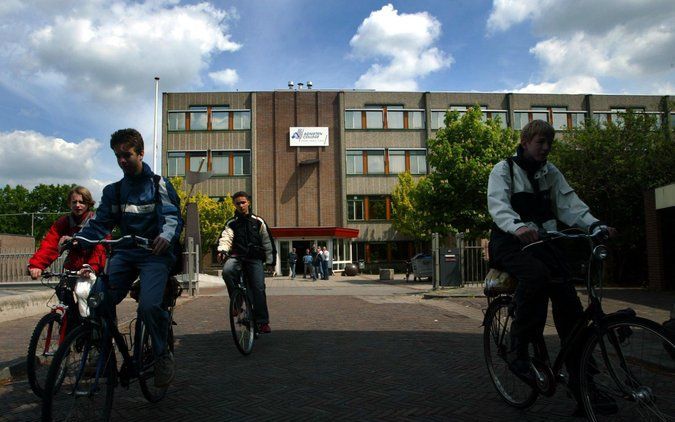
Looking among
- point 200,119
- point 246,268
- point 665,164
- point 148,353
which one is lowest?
point 148,353

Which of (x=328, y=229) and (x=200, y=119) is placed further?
(x=200, y=119)

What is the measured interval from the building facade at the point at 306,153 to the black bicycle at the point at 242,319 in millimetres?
34261

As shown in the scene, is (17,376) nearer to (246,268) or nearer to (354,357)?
(246,268)

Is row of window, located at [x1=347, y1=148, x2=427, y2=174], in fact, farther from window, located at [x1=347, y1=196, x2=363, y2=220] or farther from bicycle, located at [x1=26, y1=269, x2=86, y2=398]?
bicycle, located at [x1=26, y1=269, x2=86, y2=398]

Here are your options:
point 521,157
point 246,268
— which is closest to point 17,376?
point 246,268

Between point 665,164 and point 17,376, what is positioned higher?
point 665,164

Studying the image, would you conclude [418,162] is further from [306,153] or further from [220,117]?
[220,117]

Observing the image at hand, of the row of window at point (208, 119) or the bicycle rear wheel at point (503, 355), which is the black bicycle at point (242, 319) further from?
the row of window at point (208, 119)

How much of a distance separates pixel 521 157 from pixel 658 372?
59.1 inches

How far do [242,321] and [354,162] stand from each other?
118 ft

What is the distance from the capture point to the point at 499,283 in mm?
3648

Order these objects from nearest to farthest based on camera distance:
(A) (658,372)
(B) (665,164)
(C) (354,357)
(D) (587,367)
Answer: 1. (A) (658,372)
2. (D) (587,367)
3. (C) (354,357)
4. (B) (665,164)

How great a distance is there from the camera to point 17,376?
190 inches

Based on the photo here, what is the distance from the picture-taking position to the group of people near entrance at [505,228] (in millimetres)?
3238
